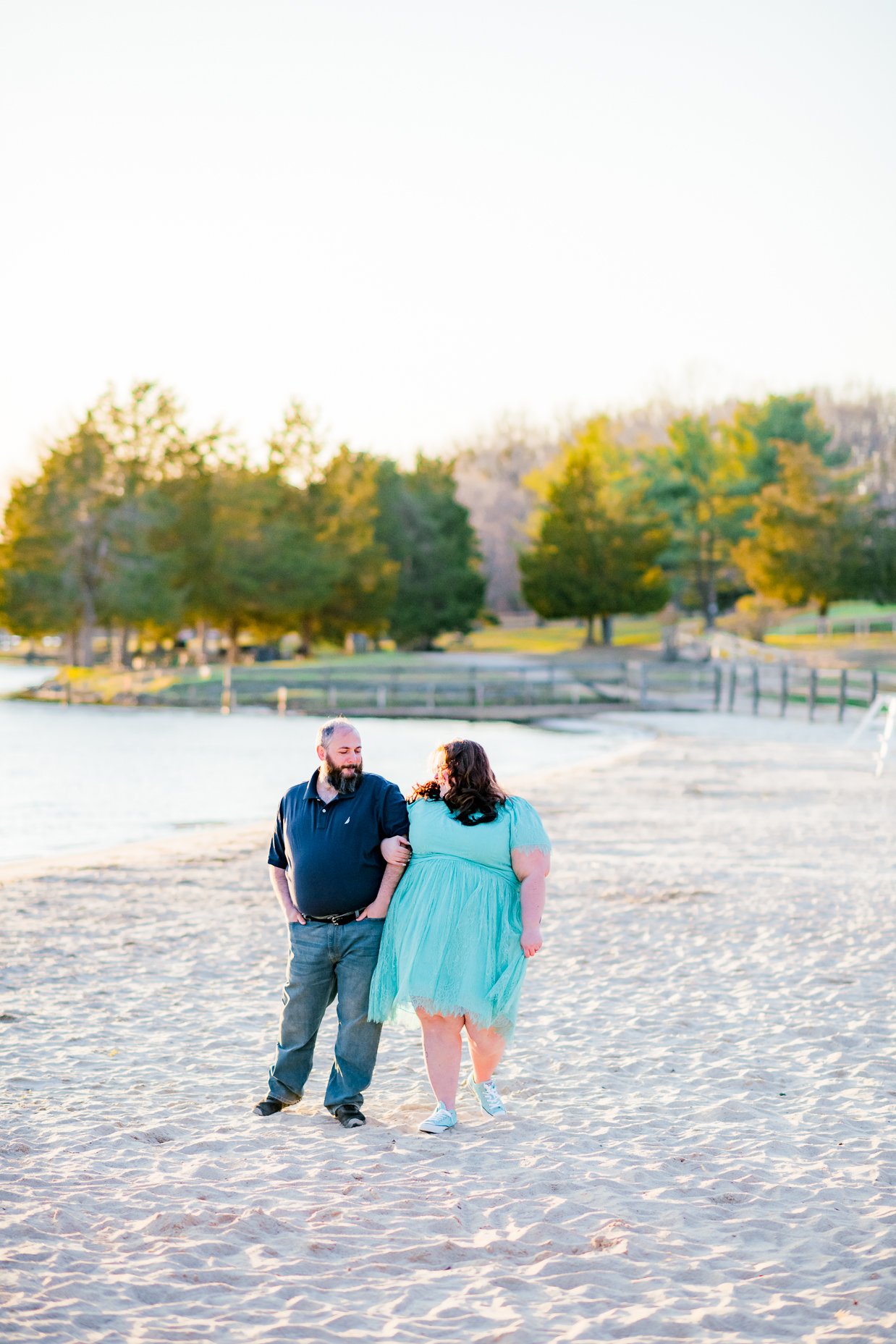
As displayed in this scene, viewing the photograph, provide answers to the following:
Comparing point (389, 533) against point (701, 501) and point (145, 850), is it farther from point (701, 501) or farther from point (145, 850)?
point (145, 850)

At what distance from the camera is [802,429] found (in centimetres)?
7000

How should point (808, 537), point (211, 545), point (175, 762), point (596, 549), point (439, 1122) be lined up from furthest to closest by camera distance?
point (596, 549) → point (211, 545) → point (808, 537) → point (175, 762) → point (439, 1122)

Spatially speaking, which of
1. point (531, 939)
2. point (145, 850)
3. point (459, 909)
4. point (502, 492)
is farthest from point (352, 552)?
point (531, 939)

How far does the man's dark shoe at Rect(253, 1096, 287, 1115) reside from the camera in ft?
18.9

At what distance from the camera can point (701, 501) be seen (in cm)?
7281

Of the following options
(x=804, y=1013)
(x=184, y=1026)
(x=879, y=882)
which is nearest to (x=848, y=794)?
(x=879, y=882)

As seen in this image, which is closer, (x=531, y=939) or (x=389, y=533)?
(x=531, y=939)

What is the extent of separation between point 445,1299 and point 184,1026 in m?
3.56

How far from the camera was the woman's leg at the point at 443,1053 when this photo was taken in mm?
5566

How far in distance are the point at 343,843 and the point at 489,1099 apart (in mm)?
1299

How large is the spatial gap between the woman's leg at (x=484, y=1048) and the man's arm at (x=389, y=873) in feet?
1.86

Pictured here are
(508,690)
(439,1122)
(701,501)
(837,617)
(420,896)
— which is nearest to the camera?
(420,896)

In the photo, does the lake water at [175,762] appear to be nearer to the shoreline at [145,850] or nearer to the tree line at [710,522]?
the shoreline at [145,850]

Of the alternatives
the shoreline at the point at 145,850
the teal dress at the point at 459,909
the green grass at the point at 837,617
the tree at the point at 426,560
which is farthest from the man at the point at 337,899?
the tree at the point at 426,560
